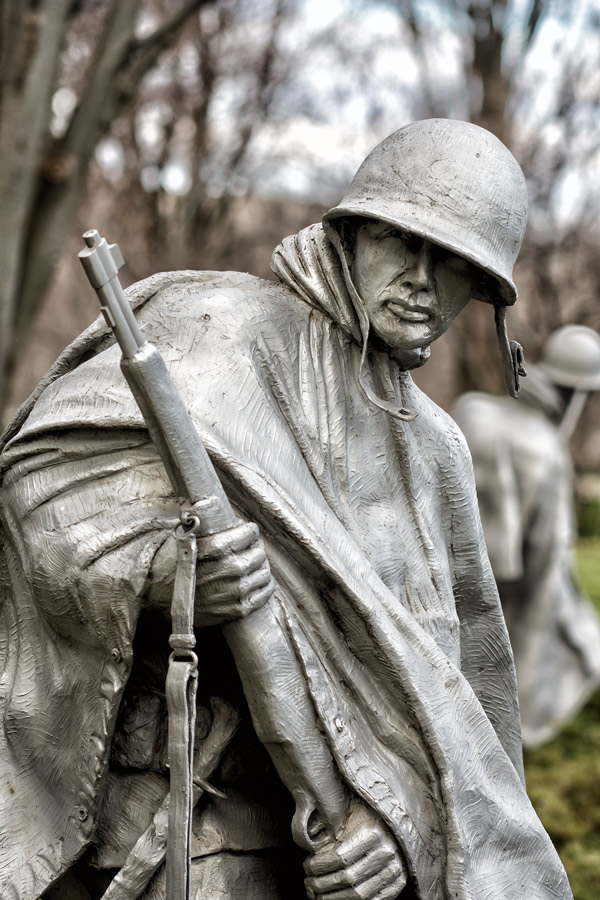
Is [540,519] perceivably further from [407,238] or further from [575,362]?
[407,238]

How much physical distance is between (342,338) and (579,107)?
574 inches

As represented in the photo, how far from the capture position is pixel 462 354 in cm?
1678

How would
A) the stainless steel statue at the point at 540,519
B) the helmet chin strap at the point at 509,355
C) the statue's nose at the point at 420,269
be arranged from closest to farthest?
the statue's nose at the point at 420,269, the helmet chin strap at the point at 509,355, the stainless steel statue at the point at 540,519

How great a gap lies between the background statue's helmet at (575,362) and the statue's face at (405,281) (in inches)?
294

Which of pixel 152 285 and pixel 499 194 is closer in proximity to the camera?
pixel 499 194

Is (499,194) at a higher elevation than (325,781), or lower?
higher

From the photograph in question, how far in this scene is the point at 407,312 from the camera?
2793mm

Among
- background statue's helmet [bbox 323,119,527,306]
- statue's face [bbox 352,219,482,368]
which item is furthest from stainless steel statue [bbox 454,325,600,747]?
background statue's helmet [bbox 323,119,527,306]

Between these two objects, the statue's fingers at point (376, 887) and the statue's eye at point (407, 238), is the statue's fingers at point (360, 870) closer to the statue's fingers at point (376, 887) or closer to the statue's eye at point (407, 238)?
the statue's fingers at point (376, 887)

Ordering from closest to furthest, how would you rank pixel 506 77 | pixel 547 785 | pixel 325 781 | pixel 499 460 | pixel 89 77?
pixel 325 781, pixel 89 77, pixel 547 785, pixel 499 460, pixel 506 77

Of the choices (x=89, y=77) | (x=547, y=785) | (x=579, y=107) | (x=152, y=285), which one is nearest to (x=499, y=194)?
(x=152, y=285)

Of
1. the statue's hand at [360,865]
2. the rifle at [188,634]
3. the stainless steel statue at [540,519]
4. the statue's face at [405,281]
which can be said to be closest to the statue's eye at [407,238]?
the statue's face at [405,281]

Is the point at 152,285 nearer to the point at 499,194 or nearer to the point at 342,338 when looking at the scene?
the point at 342,338

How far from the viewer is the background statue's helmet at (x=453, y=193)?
2656 mm
